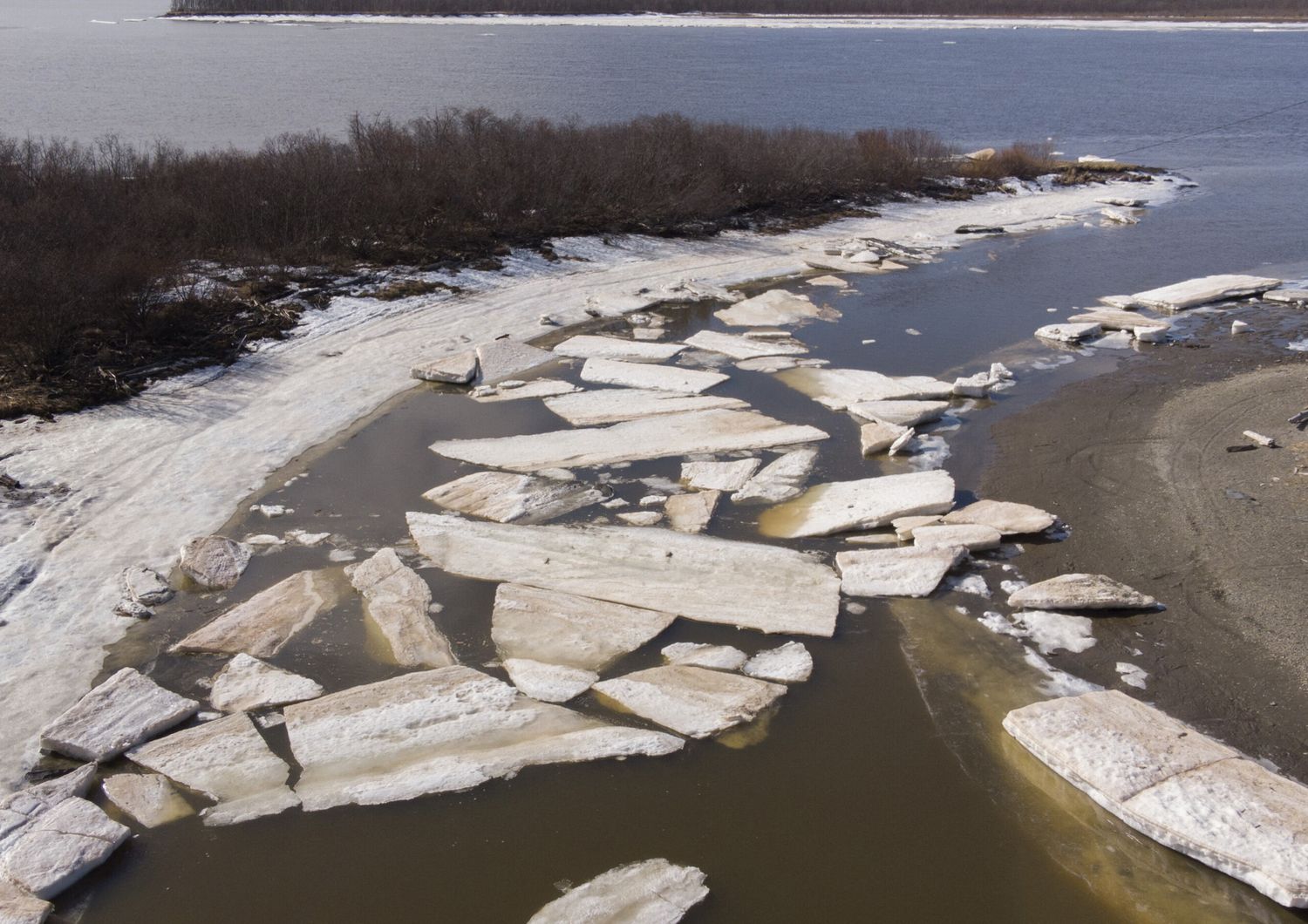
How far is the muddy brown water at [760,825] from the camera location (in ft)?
14.3

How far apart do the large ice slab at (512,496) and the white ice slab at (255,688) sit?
220 cm

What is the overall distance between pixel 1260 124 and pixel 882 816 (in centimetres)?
3936

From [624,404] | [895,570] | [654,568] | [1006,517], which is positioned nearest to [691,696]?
[654,568]

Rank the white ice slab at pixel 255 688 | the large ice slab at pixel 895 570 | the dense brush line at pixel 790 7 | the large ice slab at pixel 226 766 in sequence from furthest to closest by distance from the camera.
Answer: the dense brush line at pixel 790 7, the large ice slab at pixel 895 570, the white ice slab at pixel 255 688, the large ice slab at pixel 226 766

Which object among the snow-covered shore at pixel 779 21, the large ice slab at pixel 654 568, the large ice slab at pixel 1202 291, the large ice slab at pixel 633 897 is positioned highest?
the snow-covered shore at pixel 779 21

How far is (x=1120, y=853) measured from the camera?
4648 millimetres

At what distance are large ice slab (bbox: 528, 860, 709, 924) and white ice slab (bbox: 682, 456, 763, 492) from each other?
159 inches

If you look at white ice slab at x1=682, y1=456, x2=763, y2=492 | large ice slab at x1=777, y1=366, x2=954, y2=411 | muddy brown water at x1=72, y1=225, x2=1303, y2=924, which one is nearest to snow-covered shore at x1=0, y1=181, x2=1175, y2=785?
muddy brown water at x1=72, y1=225, x2=1303, y2=924

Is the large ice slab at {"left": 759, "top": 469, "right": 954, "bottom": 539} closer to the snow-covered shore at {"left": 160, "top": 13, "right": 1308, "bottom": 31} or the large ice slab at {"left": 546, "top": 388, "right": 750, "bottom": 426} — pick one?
the large ice slab at {"left": 546, "top": 388, "right": 750, "bottom": 426}

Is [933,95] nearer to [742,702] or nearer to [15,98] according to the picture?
[15,98]

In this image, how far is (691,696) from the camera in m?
5.64

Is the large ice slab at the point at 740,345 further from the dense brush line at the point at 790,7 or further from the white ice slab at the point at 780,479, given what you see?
the dense brush line at the point at 790,7

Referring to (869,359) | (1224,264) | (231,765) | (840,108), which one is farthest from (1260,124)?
(231,765)

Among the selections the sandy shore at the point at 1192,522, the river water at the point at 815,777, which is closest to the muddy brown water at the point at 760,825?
the river water at the point at 815,777
